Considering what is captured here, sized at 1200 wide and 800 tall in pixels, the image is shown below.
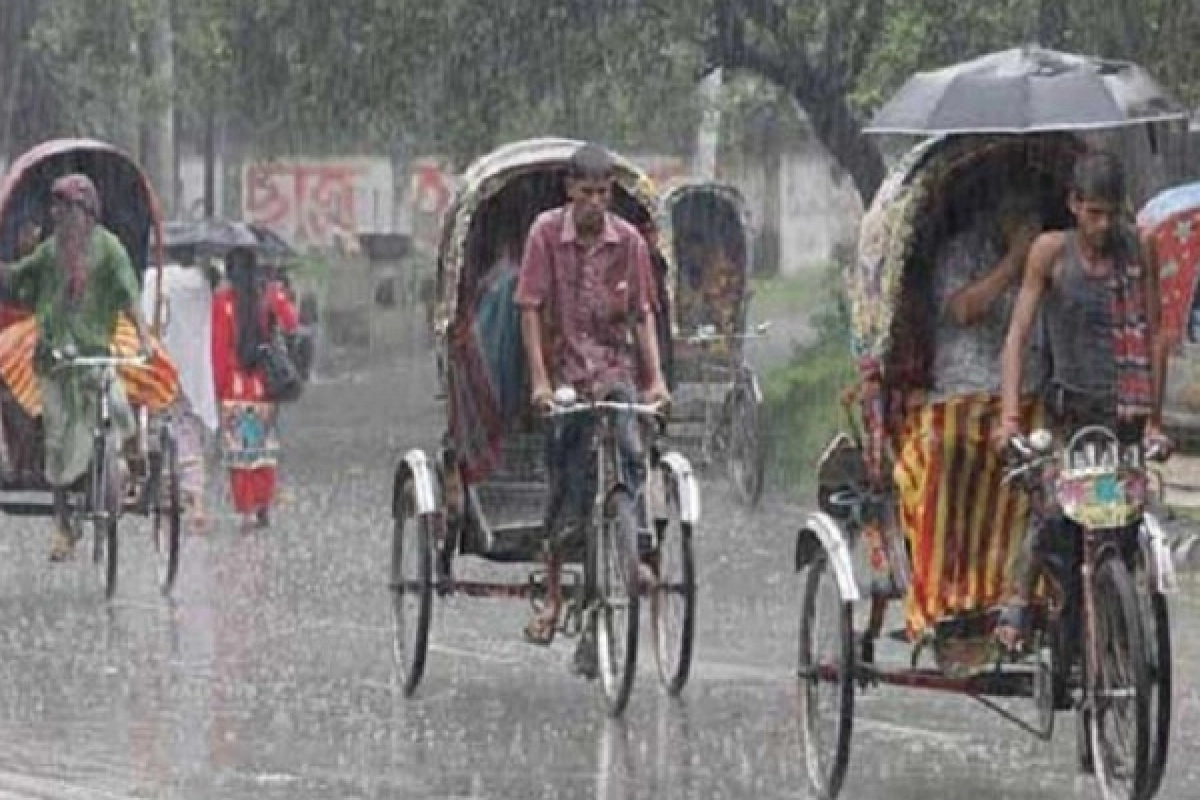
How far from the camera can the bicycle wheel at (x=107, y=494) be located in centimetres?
1762

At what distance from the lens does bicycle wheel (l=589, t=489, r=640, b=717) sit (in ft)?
42.0

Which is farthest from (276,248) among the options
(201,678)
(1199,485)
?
(201,678)

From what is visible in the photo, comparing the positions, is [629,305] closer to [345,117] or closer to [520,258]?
[520,258]

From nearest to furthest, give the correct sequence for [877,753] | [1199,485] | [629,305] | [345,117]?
[877,753], [629,305], [1199,485], [345,117]

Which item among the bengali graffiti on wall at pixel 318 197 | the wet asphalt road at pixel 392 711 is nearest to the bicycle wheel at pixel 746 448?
the wet asphalt road at pixel 392 711

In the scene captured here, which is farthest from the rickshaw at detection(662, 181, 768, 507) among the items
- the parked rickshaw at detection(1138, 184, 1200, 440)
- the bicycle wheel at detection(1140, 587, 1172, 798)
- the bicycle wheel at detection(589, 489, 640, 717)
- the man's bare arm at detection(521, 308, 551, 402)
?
the bicycle wheel at detection(1140, 587, 1172, 798)

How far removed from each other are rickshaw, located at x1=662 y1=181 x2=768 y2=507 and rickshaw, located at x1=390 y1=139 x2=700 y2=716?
30.1ft

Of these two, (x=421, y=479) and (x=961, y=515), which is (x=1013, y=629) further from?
(x=421, y=479)

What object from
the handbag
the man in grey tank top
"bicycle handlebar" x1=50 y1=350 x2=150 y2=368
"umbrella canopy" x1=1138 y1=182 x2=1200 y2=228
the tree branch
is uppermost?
the tree branch

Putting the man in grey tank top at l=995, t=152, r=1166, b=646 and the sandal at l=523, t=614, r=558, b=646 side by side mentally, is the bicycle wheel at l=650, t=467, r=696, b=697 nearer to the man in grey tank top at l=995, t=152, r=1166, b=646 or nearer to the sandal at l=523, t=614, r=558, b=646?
the sandal at l=523, t=614, r=558, b=646

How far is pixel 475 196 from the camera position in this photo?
14.3m

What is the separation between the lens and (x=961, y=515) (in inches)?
433

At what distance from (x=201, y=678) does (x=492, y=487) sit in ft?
4.39

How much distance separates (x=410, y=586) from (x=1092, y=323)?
4.14 metres
